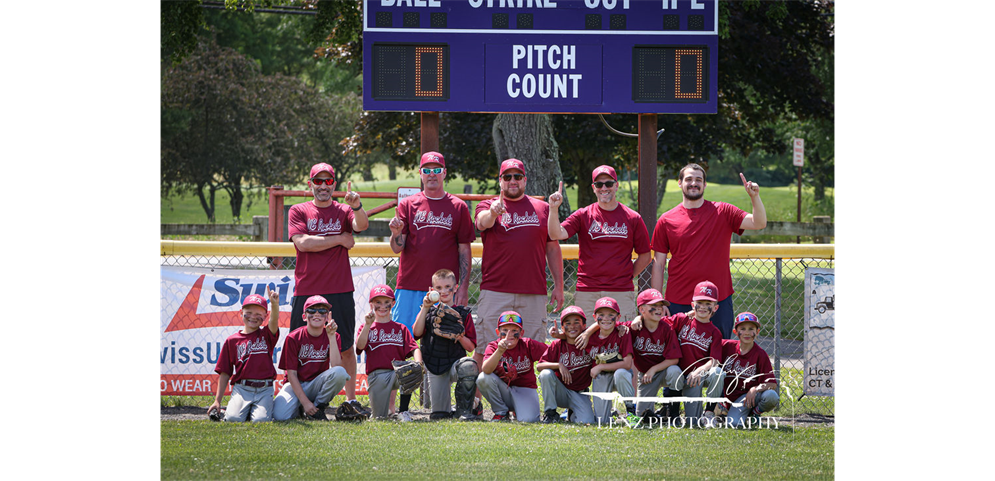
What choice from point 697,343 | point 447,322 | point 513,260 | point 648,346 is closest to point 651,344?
point 648,346

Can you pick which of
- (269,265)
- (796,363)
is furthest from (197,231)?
(796,363)

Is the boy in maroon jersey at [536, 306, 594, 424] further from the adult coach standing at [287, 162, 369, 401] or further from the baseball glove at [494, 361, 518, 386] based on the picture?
the adult coach standing at [287, 162, 369, 401]

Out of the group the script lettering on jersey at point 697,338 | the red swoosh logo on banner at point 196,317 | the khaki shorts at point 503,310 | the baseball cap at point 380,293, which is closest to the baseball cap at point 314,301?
the baseball cap at point 380,293

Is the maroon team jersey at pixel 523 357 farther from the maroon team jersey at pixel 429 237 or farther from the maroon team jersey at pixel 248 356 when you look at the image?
the maroon team jersey at pixel 248 356

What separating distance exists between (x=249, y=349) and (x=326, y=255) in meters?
0.94

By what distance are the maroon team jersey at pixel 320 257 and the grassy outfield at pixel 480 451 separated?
1.12 metres

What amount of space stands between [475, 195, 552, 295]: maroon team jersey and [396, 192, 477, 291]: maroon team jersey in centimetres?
19

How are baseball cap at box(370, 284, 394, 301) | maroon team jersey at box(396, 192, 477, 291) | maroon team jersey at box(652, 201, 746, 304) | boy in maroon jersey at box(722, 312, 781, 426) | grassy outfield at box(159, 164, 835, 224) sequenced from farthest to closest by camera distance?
grassy outfield at box(159, 164, 835, 224)
maroon team jersey at box(396, 192, 477, 291)
maroon team jersey at box(652, 201, 746, 304)
baseball cap at box(370, 284, 394, 301)
boy in maroon jersey at box(722, 312, 781, 426)

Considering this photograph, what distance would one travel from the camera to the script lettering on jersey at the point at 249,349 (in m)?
6.91

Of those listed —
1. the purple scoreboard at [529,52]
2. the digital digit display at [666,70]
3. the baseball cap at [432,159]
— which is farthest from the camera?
the digital digit display at [666,70]

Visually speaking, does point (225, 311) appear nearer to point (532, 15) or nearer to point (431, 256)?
point (431, 256)

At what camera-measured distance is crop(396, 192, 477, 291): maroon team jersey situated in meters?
7.17

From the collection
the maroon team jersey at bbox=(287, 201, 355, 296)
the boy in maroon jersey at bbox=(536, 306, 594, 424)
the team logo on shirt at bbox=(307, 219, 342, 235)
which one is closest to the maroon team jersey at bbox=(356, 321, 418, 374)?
the maroon team jersey at bbox=(287, 201, 355, 296)

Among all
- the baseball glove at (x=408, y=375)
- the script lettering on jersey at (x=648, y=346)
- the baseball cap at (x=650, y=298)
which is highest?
the baseball cap at (x=650, y=298)
